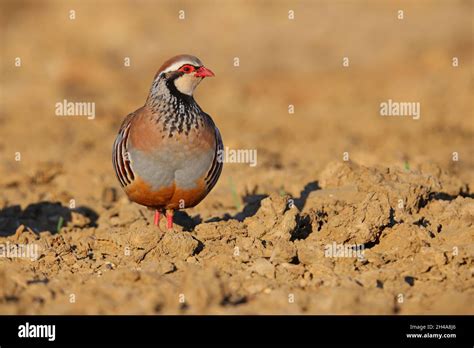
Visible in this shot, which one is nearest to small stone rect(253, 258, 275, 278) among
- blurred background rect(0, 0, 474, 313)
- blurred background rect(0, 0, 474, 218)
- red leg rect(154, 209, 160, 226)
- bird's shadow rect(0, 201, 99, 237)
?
red leg rect(154, 209, 160, 226)

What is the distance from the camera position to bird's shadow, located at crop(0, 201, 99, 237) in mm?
8078

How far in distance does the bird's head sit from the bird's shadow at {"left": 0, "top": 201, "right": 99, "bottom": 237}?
1918mm

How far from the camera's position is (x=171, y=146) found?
6.50 metres

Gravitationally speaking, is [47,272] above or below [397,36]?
below

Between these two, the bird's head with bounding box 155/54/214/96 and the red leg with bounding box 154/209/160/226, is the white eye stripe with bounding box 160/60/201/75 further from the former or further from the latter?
the red leg with bounding box 154/209/160/226

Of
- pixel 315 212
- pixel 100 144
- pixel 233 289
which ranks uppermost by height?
pixel 100 144

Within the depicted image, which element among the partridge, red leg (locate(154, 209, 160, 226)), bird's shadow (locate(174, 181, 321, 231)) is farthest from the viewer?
bird's shadow (locate(174, 181, 321, 231))

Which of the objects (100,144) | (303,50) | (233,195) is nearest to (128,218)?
(233,195)

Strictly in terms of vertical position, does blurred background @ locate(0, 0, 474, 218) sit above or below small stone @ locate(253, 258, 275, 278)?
above

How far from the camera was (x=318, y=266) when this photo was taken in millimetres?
6000

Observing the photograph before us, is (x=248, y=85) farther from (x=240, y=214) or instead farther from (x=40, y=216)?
(x=240, y=214)

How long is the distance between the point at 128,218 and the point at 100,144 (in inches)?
174

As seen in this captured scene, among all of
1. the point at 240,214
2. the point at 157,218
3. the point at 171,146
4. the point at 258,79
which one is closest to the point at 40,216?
the point at 157,218

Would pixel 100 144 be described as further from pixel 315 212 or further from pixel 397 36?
pixel 397 36
